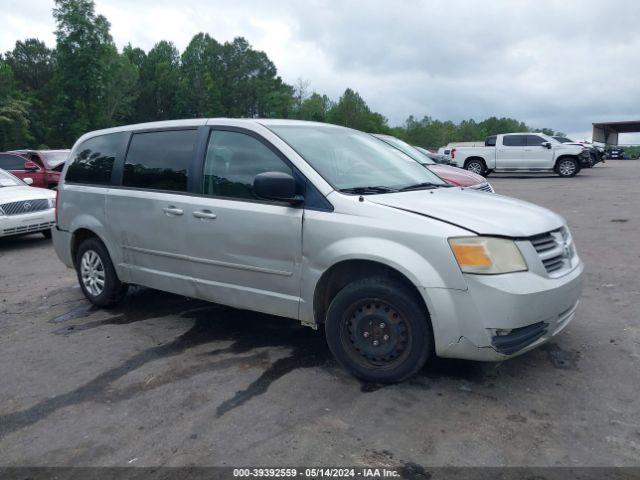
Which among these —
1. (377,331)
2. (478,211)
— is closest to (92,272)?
(377,331)

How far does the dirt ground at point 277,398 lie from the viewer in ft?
9.96

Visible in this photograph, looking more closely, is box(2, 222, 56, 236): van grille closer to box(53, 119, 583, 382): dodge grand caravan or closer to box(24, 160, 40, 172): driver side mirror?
box(53, 119, 583, 382): dodge grand caravan

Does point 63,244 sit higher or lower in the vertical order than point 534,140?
lower

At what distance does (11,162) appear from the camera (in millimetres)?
15812

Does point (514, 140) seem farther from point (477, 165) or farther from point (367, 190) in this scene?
point (367, 190)

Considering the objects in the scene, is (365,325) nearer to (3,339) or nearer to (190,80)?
(3,339)

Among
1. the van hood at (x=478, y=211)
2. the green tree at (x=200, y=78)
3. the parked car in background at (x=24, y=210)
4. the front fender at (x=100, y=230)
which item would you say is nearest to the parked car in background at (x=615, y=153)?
the green tree at (x=200, y=78)

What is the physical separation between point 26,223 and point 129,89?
2732 inches

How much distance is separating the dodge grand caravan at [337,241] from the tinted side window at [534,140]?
19.6 meters

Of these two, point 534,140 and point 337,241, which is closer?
point 337,241

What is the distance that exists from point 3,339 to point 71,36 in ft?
205

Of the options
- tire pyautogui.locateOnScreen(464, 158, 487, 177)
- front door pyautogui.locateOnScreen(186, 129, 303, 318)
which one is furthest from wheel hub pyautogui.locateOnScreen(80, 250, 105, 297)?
tire pyautogui.locateOnScreen(464, 158, 487, 177)

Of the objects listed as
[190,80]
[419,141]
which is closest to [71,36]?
[190,80]

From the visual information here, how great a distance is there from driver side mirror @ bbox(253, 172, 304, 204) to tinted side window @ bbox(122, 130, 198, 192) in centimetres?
110
